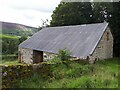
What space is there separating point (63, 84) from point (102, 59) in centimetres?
1134

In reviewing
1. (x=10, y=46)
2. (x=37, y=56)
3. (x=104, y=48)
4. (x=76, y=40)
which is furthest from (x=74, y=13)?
(x=10, y=46)

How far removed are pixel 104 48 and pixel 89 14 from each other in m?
15.1

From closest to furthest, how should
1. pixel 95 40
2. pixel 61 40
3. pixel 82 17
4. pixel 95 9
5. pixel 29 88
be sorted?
pixel 29 88 → pixel 95 40 → pixel 61 40 → pixel 95 9 → pixel 82 17

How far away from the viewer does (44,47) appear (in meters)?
25.9

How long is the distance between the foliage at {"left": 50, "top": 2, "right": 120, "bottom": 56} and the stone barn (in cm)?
641

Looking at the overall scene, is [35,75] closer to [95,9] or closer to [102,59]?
[102,59]

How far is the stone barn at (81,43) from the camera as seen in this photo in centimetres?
1950

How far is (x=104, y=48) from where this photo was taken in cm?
Result: 2156

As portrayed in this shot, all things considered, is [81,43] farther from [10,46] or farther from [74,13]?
[10,46]

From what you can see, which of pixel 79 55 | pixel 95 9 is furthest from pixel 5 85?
pixel 95 9

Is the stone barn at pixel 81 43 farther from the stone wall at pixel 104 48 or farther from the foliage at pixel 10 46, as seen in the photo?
the foliage at pixel 10 46

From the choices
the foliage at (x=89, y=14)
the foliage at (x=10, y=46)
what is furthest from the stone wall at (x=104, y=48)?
the foliage at (x=10, y=46)

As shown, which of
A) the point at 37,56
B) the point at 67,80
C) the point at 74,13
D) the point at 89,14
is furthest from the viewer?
the point at 89,14

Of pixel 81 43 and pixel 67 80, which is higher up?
pixel 81 43
